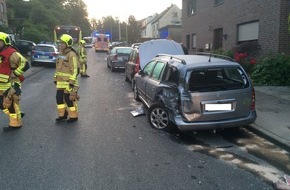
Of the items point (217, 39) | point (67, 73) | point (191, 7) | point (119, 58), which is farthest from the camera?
point (191, 7)

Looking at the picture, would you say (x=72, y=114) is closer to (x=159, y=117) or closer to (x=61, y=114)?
(x=61, y=114)

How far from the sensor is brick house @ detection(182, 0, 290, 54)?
502 inches

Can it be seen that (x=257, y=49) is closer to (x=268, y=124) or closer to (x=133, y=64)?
(x=133, y=64)

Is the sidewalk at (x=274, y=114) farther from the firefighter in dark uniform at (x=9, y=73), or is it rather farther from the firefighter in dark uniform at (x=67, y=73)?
the firefighter in dark uniform at (x=9, y=73)

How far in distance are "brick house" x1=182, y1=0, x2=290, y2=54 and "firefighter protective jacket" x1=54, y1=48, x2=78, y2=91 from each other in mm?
8955

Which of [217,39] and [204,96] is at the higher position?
→ [217,39]

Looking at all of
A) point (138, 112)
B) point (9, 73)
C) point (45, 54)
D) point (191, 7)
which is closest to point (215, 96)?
point (138, 112)

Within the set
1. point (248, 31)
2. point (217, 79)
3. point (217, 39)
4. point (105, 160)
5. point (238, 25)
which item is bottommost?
point (105, 160)

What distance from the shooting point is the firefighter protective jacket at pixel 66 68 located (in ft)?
22.8

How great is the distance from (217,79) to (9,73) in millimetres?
4080

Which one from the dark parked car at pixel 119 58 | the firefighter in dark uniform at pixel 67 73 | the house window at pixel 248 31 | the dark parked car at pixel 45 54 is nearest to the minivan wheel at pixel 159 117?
the firefighter in dark uniform at pixel 67 73

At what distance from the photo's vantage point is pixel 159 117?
6.62m

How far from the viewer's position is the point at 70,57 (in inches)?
275

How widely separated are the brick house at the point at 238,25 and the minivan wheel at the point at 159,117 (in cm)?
816
